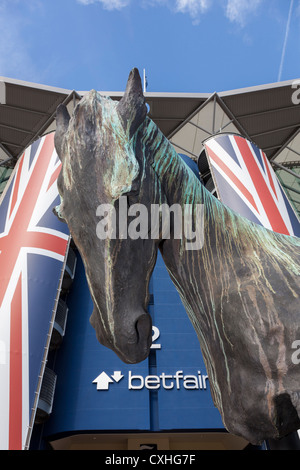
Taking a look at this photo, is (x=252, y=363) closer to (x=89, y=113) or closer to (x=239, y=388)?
(x=239, y=388)

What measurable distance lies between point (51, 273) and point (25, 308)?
3.91ft

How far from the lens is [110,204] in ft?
4.19

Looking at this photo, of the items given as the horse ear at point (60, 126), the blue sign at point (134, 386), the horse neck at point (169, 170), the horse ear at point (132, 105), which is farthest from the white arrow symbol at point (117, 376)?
the horse ear at point (132, 105)

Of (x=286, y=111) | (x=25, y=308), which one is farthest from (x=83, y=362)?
(x=286, y=111)

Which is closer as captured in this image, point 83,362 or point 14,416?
point 14,416

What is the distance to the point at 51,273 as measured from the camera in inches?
359

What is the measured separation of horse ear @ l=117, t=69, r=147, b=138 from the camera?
139 centimetres

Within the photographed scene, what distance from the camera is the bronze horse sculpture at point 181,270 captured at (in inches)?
51.2

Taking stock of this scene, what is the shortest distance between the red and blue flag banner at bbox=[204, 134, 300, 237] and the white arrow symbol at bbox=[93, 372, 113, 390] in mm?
6370

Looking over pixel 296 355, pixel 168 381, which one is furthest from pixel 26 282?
pixel 296 355

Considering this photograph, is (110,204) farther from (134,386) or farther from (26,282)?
(134,386)

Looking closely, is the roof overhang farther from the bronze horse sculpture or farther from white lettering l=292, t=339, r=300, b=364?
white lettering l=292, t=339, r=300, b=364

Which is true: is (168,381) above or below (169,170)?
above

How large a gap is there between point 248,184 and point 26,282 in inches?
248
